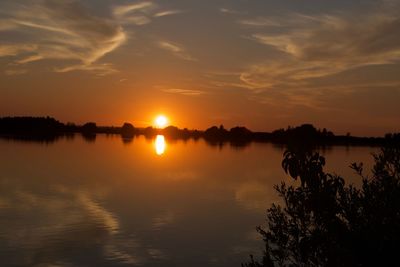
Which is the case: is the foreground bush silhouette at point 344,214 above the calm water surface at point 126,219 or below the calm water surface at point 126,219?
above

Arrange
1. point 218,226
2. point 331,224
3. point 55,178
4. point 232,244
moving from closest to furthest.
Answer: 1. point 331,224
2. point 232,244
3. point 218,226
4. point 55,178

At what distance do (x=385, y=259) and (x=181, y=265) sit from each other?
16.4m

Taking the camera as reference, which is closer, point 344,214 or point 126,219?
point 344,214

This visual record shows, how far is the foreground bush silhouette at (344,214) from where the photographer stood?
8.30 m

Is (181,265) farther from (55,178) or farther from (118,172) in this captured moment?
(118,172)

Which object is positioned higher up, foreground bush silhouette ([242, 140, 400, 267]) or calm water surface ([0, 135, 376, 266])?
foreground bush silhouette ([242, 140, 400, 267])

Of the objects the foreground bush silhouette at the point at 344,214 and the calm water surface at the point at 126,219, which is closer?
the foreground bush silhouette at the point at 344,214

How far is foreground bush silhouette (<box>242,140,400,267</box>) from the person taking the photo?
830cm

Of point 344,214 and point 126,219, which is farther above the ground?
point 344,214

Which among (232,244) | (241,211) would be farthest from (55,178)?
(232,244)

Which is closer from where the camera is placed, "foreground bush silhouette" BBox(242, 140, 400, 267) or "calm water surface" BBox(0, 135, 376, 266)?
"foreground bush silhouette" BBox(242, 140, 400, 267)

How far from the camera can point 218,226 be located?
1310 inches

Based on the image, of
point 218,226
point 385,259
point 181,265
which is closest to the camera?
point 385,259

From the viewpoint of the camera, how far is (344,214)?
30.8ft
